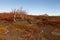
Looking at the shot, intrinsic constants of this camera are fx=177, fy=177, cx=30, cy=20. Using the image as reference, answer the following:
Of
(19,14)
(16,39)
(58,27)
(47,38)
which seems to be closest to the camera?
(16,39)

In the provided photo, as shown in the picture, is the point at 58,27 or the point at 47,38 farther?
the point at 58,27

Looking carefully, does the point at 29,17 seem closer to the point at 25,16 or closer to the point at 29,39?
the point at 25,16

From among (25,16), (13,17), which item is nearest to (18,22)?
(13,17)

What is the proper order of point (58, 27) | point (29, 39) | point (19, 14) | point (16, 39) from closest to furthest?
1. point (29, 39)
2. point (16, 39)
3. point (58, 27)
4. point (19, 14)

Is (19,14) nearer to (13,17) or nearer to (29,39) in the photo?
(13,17)

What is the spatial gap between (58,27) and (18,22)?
4287mm

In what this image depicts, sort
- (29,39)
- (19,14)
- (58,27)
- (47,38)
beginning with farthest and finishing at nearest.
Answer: (19,14), (58,27), (47,38), (29,39)

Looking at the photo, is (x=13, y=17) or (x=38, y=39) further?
(x=13, y=17)

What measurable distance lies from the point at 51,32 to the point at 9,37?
4102 millimetres

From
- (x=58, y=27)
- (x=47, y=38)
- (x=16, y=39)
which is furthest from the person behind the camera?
(x=58, y=27)

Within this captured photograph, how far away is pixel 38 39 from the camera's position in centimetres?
1229

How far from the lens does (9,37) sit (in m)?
13.1

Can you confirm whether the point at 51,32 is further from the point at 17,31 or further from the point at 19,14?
the point at 19,14

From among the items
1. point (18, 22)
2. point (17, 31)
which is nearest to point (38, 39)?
point (17, 31)
